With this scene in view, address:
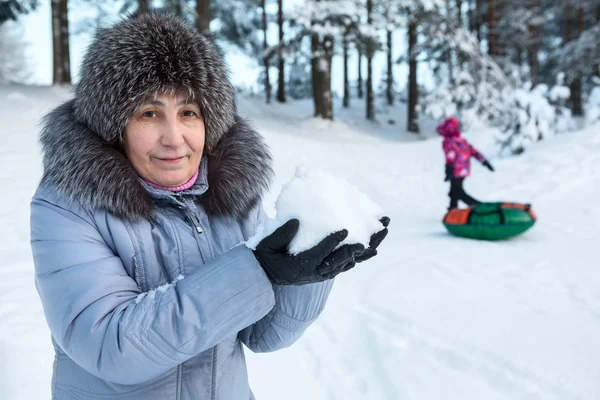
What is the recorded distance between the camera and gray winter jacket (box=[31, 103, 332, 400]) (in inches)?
45.1

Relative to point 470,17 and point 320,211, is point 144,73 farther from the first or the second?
point 470,17

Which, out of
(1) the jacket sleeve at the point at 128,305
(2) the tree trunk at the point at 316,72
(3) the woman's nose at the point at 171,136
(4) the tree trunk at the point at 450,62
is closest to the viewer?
(1) the jacket sleeve at the point at 128,305

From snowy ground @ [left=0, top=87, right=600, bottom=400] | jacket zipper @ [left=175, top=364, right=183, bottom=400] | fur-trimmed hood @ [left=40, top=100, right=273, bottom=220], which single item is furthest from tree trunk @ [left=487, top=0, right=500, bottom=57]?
jacket zipper @ [left=175, top=364, right=183, bottom=400]

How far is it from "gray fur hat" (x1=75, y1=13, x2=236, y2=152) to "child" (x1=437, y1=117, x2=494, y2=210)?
6.72 m

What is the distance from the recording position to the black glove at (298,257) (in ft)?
3.85

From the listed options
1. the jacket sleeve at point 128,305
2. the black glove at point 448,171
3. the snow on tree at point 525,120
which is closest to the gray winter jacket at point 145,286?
the jacket sleeve at point 128,305

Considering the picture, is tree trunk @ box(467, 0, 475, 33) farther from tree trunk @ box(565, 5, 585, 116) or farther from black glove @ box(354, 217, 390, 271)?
black glove @ box(354, 217, 390, 271)

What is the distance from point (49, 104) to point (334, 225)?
12.1 m

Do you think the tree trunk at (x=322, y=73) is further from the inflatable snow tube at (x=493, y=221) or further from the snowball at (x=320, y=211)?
the snowball at (x=320, y=211)

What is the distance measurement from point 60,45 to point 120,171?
15170mm

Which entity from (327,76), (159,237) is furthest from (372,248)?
(327,76)

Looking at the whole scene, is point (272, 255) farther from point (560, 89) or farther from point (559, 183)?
point (560, 89)

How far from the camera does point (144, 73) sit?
4.74 feet

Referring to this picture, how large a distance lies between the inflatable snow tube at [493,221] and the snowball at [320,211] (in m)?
5.36
